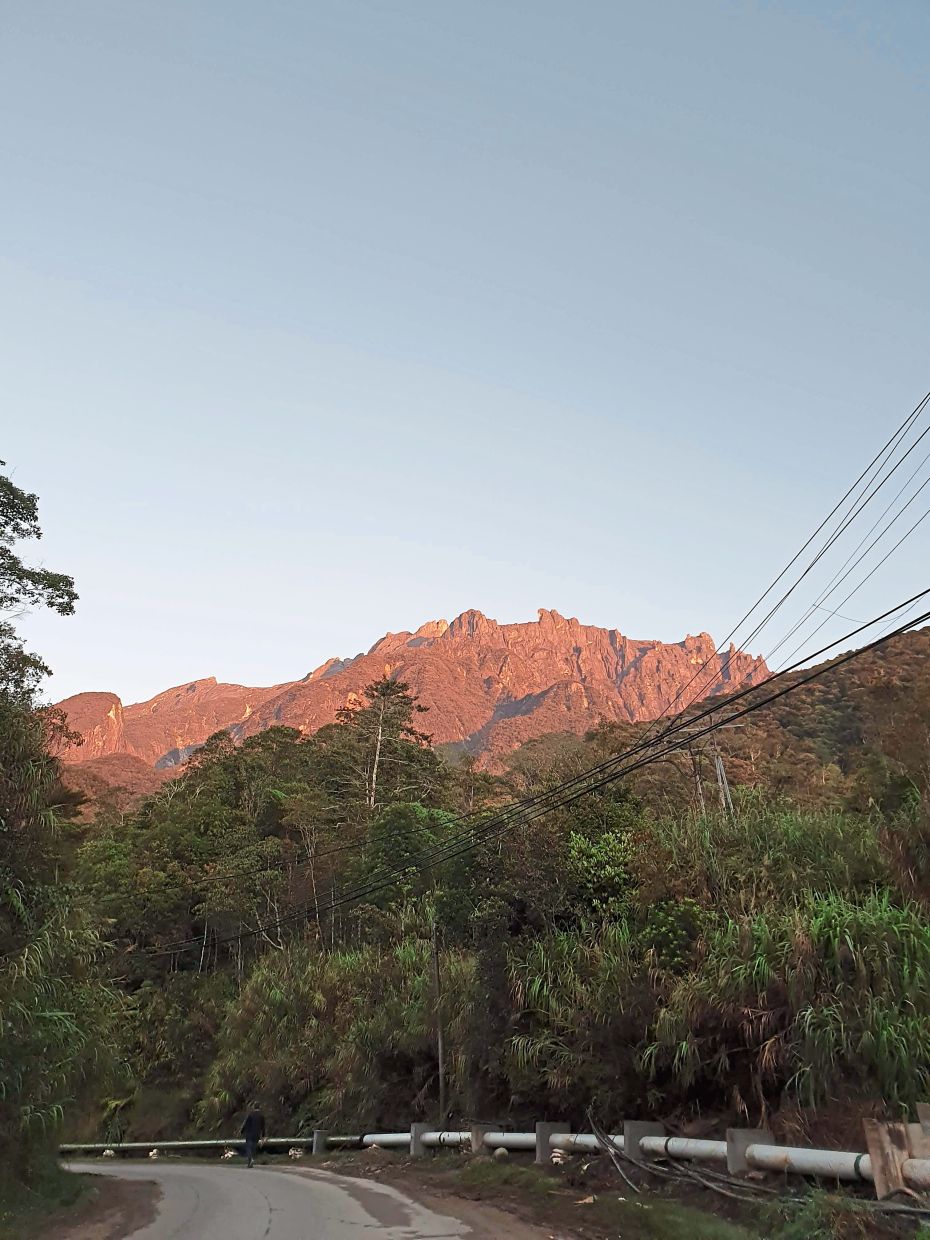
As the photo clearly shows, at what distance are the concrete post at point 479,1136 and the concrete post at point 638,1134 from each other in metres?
5.10

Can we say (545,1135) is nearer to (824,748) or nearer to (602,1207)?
(602,1207)

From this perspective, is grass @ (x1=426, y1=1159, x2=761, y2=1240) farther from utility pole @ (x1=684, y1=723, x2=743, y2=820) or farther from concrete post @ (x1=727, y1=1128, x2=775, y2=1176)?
utility pole @ (x1=684, y1=723, x2=743, y2=820)

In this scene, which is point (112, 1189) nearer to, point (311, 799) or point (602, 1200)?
point (602, 1200)

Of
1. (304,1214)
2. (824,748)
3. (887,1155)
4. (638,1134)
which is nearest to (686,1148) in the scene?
(638,1134)

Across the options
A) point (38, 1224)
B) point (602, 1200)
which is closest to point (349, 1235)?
point (602, 1200)

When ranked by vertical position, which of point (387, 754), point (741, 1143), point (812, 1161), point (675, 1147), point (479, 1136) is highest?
point (387, 754)

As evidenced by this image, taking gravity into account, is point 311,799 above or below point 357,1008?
above

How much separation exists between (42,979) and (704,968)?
10.7m

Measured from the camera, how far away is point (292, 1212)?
1235 cm

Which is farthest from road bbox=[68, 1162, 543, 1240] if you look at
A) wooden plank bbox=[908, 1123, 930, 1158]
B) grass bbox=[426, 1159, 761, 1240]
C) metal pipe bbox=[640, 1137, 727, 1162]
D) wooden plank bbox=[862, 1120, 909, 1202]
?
wooden plank bbox=[908, 1123, 930, 1158]

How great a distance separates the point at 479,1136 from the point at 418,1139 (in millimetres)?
3054

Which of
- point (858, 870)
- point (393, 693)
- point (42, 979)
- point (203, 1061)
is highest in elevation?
point (393, 693)

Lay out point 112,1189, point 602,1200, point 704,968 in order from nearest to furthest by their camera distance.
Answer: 1. point 602,1200
2. point 704,968
3. point 112,1189

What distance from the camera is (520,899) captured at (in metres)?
19.5
